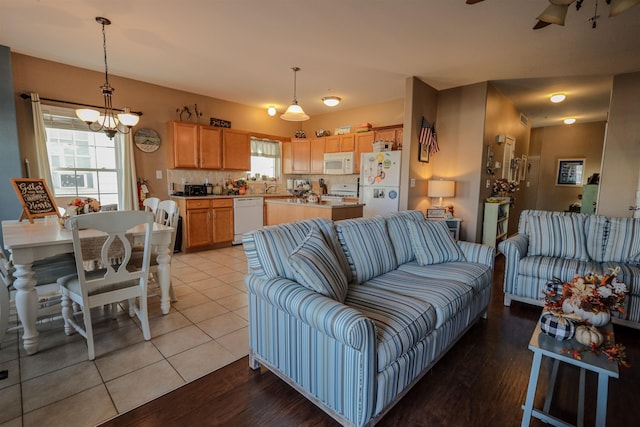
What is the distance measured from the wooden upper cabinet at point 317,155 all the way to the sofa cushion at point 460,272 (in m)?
4.12

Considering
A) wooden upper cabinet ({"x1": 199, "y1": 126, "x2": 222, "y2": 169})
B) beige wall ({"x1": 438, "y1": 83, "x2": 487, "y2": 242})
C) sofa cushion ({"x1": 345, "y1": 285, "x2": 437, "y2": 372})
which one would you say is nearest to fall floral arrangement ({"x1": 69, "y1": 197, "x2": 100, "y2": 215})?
sofa cushion ({"x1": 345, "y1": 285, "x2": 437, "y2": 372})

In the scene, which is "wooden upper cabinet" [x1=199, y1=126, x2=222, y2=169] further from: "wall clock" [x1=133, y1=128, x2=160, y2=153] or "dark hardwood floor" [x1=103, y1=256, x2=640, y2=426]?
"dark hardwood floor" [x1=103, y1=256, x2=640, y2=426]

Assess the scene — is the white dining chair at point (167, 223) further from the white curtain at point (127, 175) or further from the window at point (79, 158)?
the window at point (79, 158)

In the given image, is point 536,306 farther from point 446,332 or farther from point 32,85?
point 32,85

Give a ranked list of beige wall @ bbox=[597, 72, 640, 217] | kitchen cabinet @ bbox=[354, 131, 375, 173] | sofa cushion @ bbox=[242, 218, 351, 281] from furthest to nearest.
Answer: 1. kitchen cabinet @ bbox=[354, 131, 375, 173]
2. beige wall @ bbox=[597, 72, 640, 217]
3. sofa cushion @ bbox=[242, 218, 351, 281]

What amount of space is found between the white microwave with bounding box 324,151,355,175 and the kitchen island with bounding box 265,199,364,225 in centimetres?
149

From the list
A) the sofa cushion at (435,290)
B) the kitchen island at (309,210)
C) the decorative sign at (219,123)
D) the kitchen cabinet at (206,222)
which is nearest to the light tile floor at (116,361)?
the sofa cushion at (435,290)

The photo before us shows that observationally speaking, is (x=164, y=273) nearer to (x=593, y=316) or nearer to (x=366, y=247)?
(x=366, y=247)

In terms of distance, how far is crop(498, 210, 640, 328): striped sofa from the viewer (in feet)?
8.62

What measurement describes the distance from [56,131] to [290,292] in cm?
447

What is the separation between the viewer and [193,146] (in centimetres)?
506

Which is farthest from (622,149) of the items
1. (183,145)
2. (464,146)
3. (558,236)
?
(183,145)

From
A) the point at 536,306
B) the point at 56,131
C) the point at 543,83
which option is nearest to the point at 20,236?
Answer: the point at 56,131

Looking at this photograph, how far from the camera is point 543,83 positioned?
443cm
